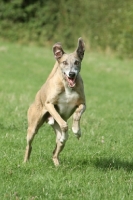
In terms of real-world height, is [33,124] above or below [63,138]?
above

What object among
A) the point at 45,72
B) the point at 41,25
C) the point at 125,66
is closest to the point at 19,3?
the point at 41,25

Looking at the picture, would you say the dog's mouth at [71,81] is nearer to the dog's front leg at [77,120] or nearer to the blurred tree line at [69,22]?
the dog's front leg at [77,120]

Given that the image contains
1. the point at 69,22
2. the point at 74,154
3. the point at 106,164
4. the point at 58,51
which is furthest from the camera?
the point at 69,22

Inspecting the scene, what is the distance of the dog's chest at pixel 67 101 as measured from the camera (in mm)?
7008

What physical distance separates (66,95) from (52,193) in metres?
1.66

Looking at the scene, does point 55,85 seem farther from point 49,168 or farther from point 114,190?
point 114,190

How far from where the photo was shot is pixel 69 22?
30906 millimetres

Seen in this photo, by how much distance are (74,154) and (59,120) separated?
3.72 feet

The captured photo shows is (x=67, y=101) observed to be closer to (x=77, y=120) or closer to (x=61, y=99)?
(x=61, y=99)

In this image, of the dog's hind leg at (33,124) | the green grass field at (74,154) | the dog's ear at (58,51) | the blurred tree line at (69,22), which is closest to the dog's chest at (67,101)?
the dog's hind leg at (33,124)

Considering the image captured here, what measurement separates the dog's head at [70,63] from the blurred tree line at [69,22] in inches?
780

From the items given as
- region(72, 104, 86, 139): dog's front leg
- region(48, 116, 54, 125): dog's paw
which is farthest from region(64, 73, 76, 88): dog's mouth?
region(48, 116, 54, 125): dog's paw

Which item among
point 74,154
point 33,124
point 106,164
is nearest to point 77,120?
point 33,124

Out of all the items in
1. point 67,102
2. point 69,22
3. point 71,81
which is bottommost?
point 67,102
